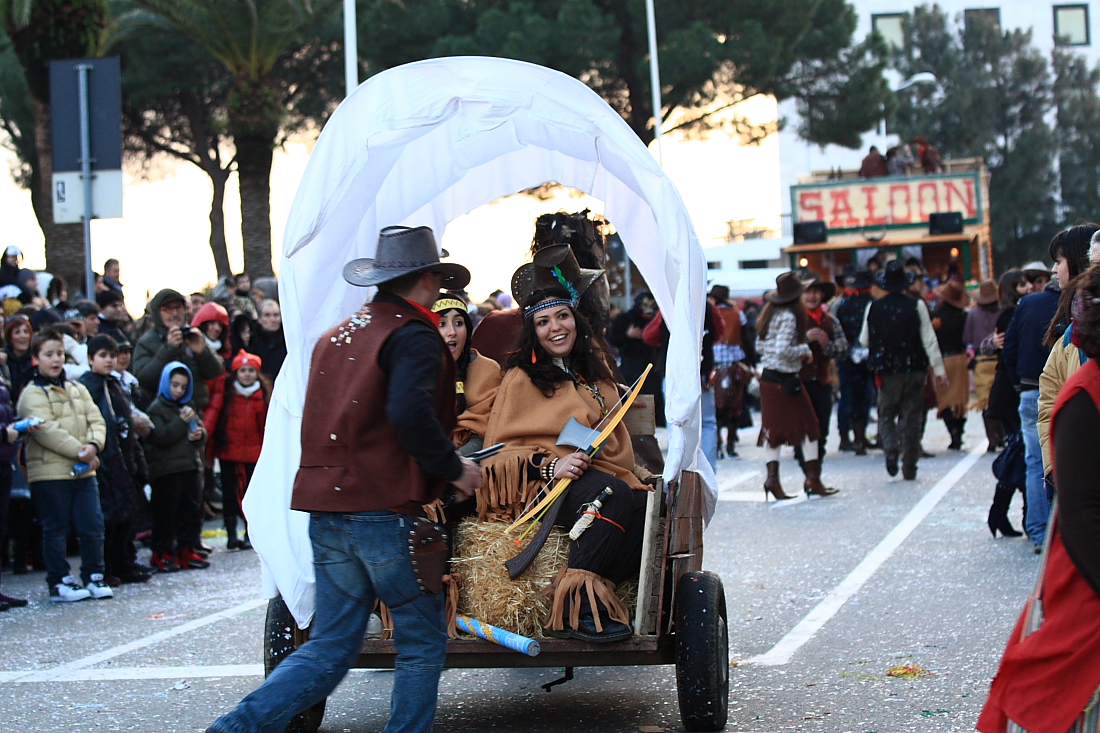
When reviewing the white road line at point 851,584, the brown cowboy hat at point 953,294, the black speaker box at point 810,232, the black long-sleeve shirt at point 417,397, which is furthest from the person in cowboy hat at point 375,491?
the black speaker box at point 810,232

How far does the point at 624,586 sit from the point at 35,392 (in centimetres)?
486

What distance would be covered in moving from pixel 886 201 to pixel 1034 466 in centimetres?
1399

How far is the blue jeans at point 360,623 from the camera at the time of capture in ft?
13.5

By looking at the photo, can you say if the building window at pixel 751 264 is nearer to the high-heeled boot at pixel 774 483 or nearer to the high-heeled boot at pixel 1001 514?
the high-heeled boot at pixel 774 483

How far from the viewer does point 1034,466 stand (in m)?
7.86

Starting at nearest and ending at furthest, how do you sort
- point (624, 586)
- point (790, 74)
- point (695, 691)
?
point (695, 691) < point (624, 586) < point (790, 74)

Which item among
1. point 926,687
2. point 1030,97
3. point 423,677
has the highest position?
point 1030,97

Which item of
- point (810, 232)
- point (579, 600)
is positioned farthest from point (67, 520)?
point (810, 232)

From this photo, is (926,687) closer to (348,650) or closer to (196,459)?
(348,650)

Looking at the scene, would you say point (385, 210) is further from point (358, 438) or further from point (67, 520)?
point (67, 520)

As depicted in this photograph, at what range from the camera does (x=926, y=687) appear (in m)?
5.47

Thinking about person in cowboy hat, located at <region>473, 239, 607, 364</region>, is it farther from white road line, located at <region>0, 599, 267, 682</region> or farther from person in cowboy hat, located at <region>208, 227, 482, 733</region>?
white road line, located at <region>0, 599, 267, 682</region>

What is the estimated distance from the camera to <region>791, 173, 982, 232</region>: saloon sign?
21250 millimetres

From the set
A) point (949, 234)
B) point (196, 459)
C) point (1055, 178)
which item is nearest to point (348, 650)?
point (196, 459)
